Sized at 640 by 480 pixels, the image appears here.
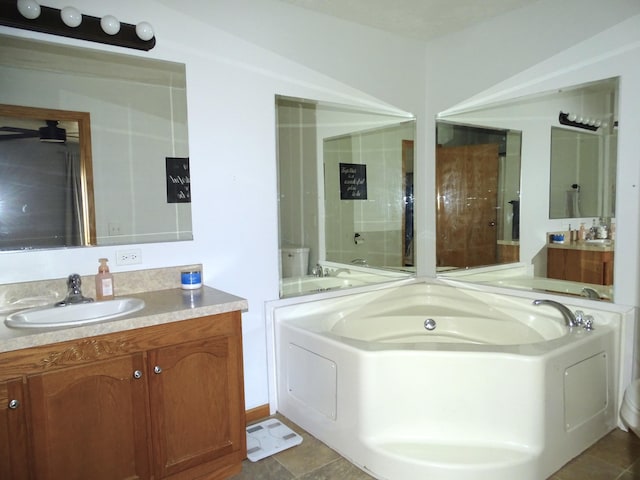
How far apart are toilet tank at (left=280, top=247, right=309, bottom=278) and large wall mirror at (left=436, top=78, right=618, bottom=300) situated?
1113mm

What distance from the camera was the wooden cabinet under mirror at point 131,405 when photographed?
149 cm

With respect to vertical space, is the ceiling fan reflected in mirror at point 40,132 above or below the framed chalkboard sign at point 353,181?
above

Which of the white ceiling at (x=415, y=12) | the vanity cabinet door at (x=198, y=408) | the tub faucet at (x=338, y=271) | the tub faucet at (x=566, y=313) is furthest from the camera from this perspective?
the tub faucet at (x=338, y=271)

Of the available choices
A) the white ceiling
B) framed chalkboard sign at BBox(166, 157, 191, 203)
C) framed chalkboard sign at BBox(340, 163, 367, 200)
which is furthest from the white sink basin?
the white ceiling

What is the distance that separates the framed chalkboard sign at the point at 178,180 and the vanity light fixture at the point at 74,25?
0.56m

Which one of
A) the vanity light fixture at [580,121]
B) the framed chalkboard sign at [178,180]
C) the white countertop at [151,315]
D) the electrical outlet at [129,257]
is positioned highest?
the vanity light fixture at [580,121]

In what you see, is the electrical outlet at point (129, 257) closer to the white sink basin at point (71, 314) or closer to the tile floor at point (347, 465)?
→ the white sink basin at point (71, 314)

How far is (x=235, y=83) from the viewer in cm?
245

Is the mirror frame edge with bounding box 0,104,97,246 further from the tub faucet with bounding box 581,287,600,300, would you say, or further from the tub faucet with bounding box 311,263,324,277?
the tub faucet with bounding box 581,287,600,300

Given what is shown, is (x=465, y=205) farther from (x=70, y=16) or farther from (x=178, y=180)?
(x=70, y=16)

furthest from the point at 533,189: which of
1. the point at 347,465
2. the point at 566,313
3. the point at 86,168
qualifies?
the point at 86,168

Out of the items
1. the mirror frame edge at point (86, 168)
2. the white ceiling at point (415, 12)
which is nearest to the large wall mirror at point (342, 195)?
the white ceiling at point (415, 12)

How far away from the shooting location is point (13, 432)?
4.80ft

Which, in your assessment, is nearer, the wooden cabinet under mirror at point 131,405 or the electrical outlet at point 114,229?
the wooden cabinet under mirror at point 131,405
